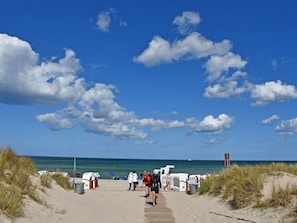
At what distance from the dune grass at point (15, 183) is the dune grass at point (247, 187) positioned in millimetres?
7250

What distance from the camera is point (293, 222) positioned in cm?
1161

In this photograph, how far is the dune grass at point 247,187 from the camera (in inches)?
541

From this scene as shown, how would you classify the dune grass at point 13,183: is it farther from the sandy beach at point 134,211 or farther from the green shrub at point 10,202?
the sandy beach at point 134,211

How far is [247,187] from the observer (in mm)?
15766

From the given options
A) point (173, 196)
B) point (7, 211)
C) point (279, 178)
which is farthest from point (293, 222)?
point (173, 196)

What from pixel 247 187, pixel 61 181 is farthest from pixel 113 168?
pixel 247 187

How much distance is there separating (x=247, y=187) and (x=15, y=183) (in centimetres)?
859

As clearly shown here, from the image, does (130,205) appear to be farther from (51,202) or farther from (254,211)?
(254,211)

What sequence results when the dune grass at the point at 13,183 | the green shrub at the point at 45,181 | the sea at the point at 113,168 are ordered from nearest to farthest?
the dune grass at the point at 13,183
the green shrub at the point at 45,181
the sea at the point at 113,168

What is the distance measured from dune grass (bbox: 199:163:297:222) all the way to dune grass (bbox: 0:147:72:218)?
7.25m

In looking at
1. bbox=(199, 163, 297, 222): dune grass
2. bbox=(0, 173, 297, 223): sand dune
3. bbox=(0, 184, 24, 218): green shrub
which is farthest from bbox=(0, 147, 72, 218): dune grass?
bbox=(199, 163, 297, 222): dune grass

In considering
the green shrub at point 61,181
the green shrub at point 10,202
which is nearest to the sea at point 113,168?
the green shrub at point 61,181

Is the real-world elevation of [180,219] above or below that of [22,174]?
below

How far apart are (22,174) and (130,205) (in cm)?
526
